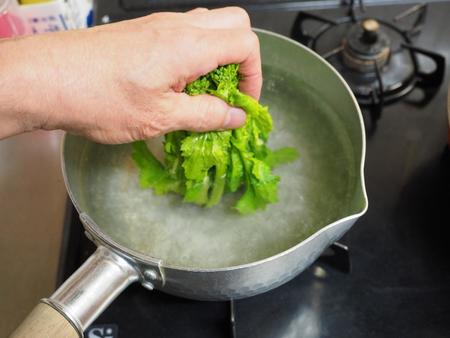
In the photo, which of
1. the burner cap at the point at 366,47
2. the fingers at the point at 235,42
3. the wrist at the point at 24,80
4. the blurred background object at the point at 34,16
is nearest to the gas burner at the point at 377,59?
the burner cap at the point at 366,47

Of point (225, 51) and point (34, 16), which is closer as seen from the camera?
point (225, 51)

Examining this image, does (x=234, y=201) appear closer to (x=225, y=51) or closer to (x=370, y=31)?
(x=225, y=51)

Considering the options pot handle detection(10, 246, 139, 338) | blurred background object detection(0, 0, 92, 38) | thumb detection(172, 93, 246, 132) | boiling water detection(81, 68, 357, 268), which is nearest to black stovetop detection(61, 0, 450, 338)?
boiling water detection(81, 68, 357, 268)

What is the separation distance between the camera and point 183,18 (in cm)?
63

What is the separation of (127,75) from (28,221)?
1.42ft

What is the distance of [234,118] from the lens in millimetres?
649

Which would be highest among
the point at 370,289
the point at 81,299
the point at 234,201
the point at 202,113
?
the point at 202,113

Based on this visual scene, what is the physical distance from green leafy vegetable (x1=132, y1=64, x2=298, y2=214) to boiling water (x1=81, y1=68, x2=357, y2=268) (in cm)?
3

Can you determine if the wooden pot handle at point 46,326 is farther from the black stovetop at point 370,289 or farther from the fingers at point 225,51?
the fingers at point 225,51

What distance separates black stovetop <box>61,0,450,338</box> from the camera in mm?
720

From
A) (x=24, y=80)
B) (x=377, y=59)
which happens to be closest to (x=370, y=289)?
(x=377, y=59)

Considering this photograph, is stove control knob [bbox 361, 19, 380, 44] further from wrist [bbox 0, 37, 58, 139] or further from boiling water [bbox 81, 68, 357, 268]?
wrist [bbox 0, 37, 58, 139]

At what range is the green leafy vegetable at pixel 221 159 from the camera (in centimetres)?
65

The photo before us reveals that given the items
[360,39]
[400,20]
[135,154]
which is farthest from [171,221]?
[400,20]
